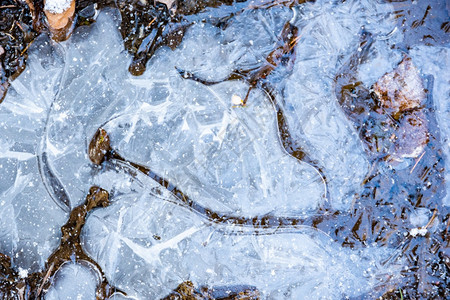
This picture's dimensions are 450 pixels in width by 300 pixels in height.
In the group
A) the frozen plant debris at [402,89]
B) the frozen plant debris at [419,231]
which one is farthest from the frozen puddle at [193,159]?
the frozen plant debris at [419,231]

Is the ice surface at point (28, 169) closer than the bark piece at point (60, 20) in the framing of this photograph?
No

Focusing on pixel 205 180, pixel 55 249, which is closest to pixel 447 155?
pixel 205 180

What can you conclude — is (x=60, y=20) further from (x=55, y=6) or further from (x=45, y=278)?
(x=45, y=278)

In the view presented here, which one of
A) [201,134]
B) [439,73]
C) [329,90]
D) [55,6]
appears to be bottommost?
[201,134]

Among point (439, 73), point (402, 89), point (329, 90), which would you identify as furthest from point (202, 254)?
point (439, 73)

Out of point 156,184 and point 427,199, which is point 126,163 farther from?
point 427,199

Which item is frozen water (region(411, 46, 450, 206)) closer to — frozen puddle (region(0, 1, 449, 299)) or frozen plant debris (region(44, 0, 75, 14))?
frozen puddle (region(0, 1, 449, 299))


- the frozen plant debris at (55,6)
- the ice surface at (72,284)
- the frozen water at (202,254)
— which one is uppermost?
the frozen plant debris at (55,6)

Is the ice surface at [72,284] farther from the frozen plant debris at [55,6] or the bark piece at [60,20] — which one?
the frozen plant debris at [55,6]
